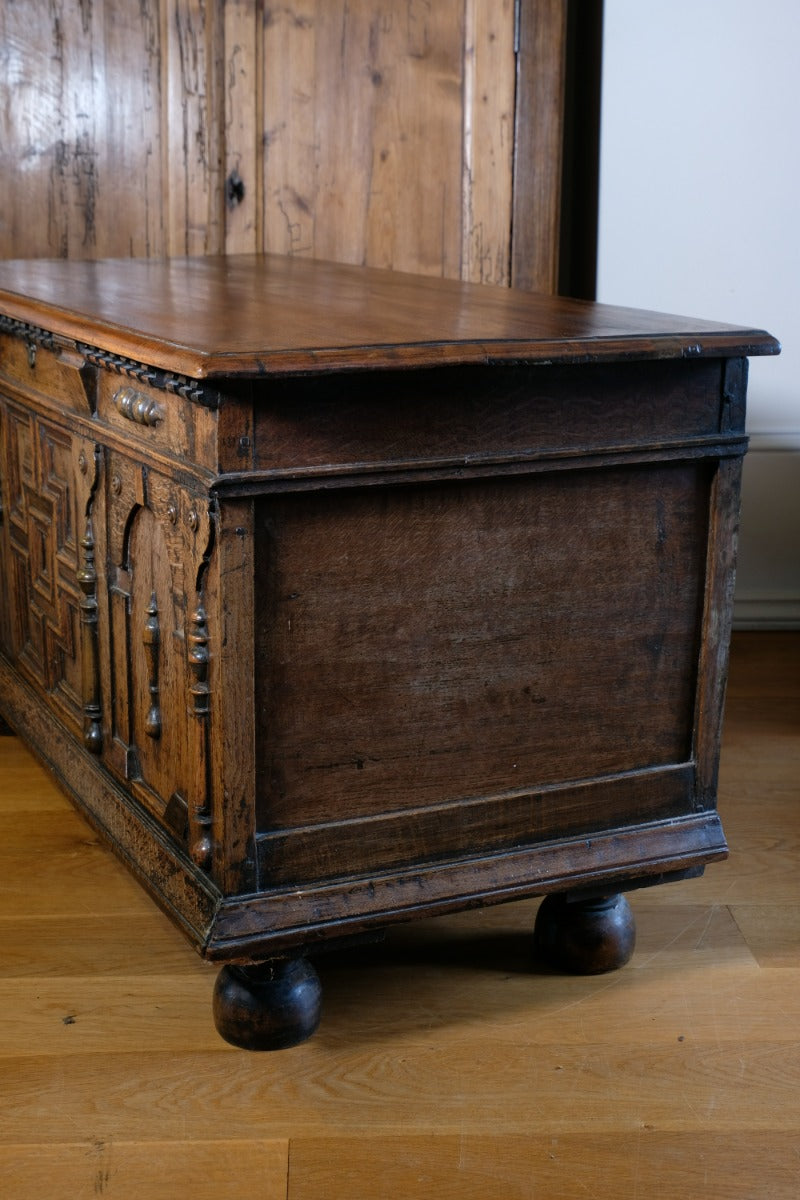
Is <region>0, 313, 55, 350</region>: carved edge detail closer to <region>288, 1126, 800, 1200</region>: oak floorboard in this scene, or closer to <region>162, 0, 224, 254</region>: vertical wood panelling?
<region>162, 0, 224, 254</region>: vertical wood panelling

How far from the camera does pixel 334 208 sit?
10.5 ft

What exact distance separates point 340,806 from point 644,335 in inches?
24.5

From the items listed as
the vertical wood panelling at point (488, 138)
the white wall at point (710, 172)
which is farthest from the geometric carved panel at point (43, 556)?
the white wall at point (710, 172)

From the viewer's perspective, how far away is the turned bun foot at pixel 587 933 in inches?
72.5

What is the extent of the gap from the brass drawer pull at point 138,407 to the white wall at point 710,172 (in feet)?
5.82

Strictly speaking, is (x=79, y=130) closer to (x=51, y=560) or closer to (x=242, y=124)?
(x=242, y=124)

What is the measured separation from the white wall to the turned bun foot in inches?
68.0

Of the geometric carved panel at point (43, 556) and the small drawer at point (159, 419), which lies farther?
the geometric carved panel at point (43, 556)

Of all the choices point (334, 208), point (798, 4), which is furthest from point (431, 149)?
point (798, 4)

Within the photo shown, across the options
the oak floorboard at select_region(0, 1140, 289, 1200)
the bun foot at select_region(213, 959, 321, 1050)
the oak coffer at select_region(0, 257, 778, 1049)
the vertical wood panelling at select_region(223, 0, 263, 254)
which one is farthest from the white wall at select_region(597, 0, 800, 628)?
the oak floorboard at select_region(0, 1140, 289, 1200)

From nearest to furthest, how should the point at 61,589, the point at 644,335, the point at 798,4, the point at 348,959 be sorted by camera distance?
1. the point at 644,335
2. the point at 348,959
3. the point at 61,589
4. the point at 798,4

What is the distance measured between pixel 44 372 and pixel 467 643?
0.81 metres

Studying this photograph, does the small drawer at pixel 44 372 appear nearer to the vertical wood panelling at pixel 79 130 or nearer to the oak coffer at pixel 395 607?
the oak coffer at pixel 395 607

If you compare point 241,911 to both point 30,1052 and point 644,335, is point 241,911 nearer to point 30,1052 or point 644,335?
point 30,1052
